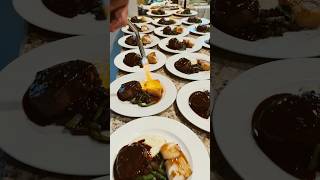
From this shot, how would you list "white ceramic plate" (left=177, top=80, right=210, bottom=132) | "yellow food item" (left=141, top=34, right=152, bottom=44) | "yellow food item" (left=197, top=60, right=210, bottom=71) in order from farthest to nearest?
"yellow food item" (left=141, top=34, right=152, bottom=44)
"yellow food item" (left=197, top=60, right=210, bottom=71)
"white ceramic plate" (left=177, top=80, right=210, bottom=132)

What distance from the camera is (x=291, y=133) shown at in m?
0.71

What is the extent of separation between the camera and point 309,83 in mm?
869

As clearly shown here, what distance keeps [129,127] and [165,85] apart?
0.86 feet

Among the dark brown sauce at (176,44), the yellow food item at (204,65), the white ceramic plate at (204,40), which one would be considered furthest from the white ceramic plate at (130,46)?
the yellow food item at (204,65)

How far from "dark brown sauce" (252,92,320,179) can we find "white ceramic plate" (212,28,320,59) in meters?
0.19

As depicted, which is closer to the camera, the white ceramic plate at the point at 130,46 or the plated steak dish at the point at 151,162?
the plated steak dish at the point at 151,162

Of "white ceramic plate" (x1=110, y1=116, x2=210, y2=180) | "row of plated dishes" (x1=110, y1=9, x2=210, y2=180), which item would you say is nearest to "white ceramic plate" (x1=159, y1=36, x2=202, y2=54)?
"row of plated dishes" (x1=110, y1=9, x2=210, y2=180)

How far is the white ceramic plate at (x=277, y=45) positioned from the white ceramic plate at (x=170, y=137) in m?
0.29

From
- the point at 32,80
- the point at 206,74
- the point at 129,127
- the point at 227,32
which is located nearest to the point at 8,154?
the point at 32,80

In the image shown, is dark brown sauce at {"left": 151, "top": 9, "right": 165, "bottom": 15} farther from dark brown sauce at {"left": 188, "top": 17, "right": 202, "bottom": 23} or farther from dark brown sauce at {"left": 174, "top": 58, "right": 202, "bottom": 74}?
dark brown sauce at {"left": 174, "top": 58, "right": 202, "bottom": 74}

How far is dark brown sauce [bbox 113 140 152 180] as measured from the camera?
763mm

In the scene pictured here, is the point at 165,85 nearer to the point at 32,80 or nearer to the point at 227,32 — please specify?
the point at 227,32

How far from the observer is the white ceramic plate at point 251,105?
2.25ft

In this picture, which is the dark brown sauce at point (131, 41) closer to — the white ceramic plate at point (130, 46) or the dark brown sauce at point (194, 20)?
the white ceramic plate at point (130, 46)
